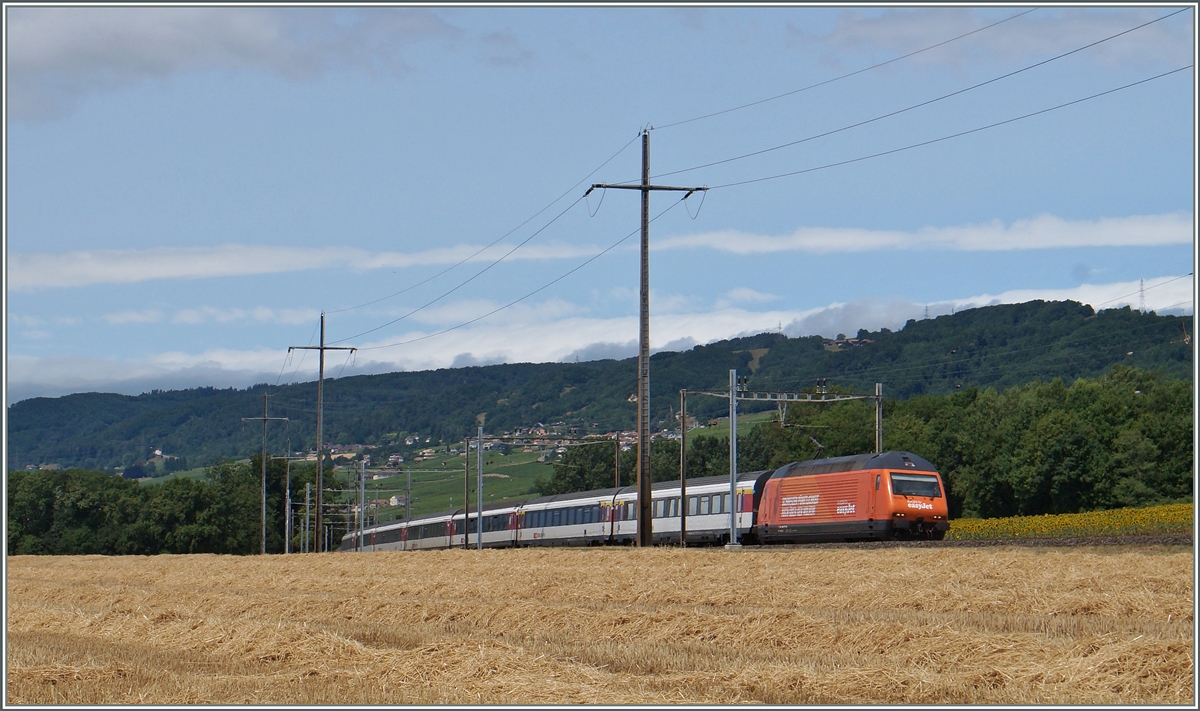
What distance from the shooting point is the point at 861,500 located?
46469 mm

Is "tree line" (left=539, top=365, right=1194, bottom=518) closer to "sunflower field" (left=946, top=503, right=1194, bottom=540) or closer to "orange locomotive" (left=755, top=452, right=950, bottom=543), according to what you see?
"sunflower field" (left=946, top=503, right=1194, bottom=540)

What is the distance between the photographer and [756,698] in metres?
11.4

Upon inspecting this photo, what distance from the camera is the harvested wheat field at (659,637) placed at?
38.5ft

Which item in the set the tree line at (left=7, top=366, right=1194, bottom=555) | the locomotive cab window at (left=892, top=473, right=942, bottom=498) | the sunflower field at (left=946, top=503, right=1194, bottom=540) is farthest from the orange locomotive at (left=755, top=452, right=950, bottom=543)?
the sunflower field at (left=946, top=503, right=1194, bottom=540)

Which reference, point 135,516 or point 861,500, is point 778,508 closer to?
point 861,500

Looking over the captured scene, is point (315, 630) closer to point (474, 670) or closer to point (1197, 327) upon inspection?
point (474, 670)

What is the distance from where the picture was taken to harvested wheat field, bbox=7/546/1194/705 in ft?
38.5

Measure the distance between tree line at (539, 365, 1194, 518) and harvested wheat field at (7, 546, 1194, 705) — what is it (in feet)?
171

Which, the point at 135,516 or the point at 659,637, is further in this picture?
the point at 135,516

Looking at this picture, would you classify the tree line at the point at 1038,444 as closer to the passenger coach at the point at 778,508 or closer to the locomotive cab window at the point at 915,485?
the passenger coach at the point at 778,508

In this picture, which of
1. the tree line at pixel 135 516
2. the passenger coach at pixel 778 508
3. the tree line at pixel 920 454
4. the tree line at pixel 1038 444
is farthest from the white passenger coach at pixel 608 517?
the tree line at pixel 135 516

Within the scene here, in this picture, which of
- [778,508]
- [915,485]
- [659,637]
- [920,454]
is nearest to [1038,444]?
[920,454]

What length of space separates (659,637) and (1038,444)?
272 ft

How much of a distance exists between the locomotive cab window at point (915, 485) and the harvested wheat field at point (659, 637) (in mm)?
16446
